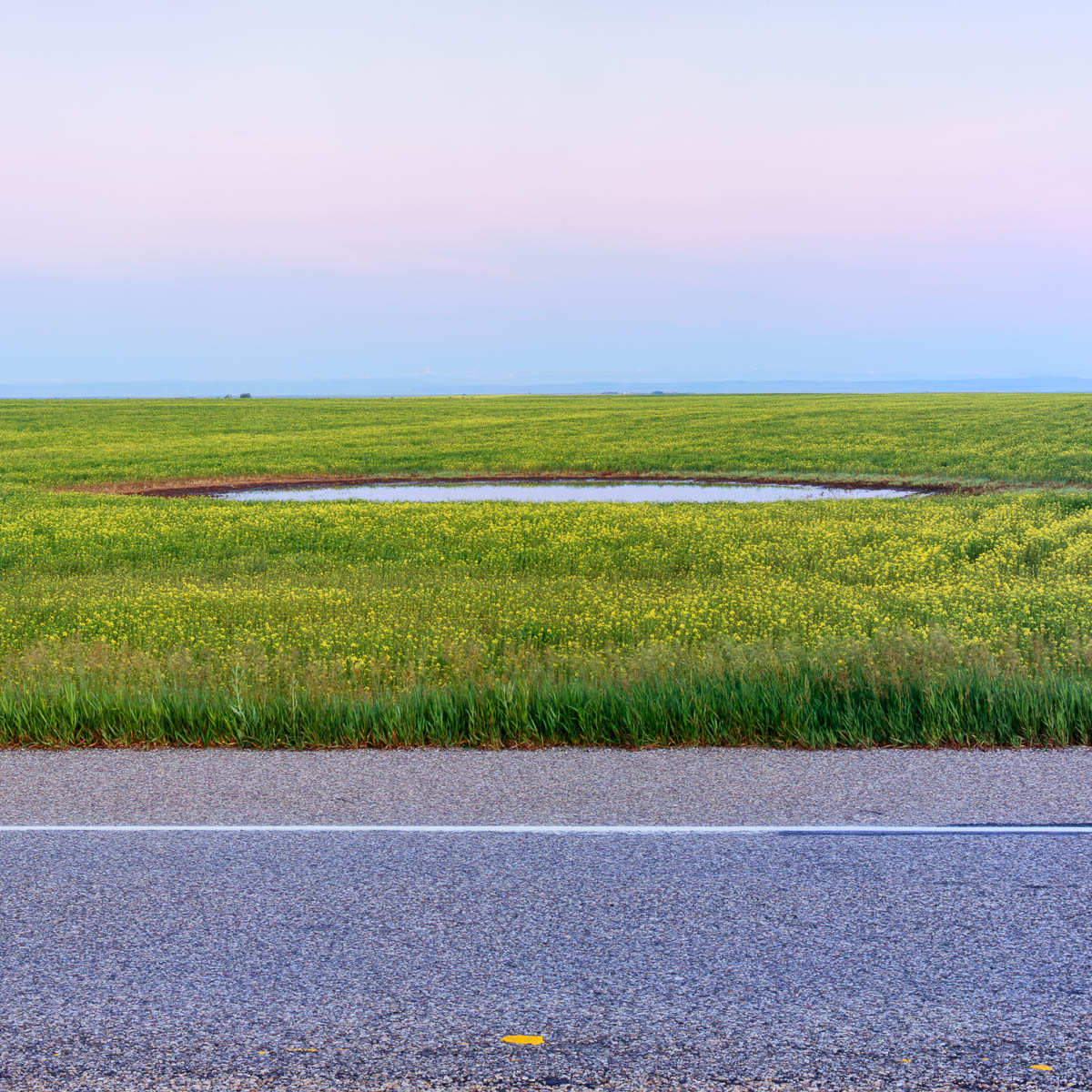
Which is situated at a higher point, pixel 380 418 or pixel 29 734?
pixel 380 418

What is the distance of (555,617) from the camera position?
1439cm

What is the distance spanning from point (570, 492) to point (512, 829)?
3198cm

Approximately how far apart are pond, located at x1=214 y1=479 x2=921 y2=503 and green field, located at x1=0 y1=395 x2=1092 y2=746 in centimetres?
341

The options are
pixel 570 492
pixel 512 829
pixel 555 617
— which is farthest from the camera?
pixel 570 492

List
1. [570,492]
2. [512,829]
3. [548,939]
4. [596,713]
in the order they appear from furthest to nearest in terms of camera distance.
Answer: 1. [570,492]
2. [596,713]
3. [512,829]
4. [548,939]

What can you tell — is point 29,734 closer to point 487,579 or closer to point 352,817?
point 352,817

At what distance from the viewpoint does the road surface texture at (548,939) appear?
12.0ft

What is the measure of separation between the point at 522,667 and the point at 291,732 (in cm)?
322

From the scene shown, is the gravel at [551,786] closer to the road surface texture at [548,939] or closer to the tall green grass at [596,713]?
the road surface texture at [548,939]

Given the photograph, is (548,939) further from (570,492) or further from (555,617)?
(570,492)

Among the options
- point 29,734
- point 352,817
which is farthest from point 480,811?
point 29,734

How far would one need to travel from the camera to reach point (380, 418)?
279 feet

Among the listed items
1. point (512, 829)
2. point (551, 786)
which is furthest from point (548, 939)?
point (551, 786)

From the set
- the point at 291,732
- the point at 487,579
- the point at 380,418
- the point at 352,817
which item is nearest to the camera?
the point at 352,817
